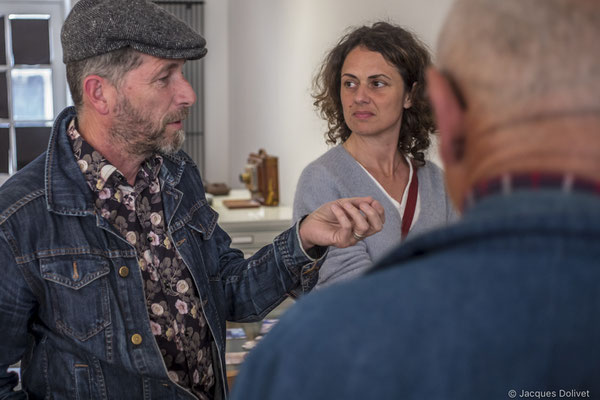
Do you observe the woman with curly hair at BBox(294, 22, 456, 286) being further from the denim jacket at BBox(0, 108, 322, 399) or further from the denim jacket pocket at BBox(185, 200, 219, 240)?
the denim jacket at BBox(0, 108, 322, 399)

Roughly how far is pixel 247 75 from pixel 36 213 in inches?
180

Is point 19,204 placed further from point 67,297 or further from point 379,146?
point 379,146

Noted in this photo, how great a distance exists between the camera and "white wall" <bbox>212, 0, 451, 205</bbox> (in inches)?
129

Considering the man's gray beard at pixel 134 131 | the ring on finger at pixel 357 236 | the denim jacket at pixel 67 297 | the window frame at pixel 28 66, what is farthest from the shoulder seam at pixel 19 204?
the window frame at pixel 28 66

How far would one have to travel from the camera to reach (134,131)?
1608 mm

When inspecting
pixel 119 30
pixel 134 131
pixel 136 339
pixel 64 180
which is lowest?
pixel 136 339

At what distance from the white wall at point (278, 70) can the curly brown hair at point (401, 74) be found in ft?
1.25

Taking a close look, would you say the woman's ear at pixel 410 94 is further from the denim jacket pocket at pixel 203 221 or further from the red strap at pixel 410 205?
the denim jacket pocket at pixel 203 221

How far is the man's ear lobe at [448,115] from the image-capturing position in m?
0.59

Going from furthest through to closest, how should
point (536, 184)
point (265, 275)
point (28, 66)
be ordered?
point (28, 66) < point (265, 275) < point (536, 184)

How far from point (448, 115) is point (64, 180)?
1.13m

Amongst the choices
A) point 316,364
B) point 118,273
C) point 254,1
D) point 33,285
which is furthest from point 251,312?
point 254,1

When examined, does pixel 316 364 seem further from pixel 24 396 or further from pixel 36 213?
pixel 24 396

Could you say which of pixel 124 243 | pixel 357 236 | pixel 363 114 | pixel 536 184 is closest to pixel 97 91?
pixel 124 243
